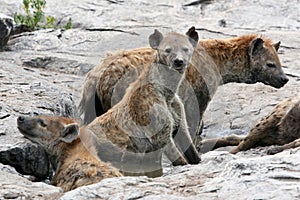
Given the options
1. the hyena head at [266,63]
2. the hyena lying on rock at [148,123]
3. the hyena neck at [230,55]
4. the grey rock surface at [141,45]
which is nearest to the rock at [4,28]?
the grey rock surface at [141,45]

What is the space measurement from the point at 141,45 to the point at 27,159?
4.36 metres

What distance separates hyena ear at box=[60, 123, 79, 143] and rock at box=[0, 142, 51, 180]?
0.48 m

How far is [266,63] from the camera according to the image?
340 inches

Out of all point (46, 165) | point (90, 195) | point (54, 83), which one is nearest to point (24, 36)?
point (54, 83)

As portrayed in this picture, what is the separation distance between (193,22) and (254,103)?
3814 mm

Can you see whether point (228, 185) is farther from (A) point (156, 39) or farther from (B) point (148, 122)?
(A) point (156, 39)

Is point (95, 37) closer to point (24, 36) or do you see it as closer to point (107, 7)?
point (24, 36)

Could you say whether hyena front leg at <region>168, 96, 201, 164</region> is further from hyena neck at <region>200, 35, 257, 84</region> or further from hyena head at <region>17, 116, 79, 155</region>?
hyena neck at <region>200, 35, 257, 84</region>

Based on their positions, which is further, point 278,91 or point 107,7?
point 107,7

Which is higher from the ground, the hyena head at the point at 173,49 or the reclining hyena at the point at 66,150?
the hyena head at the point at 173,49

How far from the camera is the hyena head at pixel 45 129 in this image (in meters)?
6.79

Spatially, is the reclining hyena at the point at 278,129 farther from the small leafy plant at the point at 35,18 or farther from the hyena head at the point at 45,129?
the small leafy plant at the point at 35,18

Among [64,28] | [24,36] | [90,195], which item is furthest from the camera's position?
[64,28]

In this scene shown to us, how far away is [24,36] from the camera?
11.7 meters
